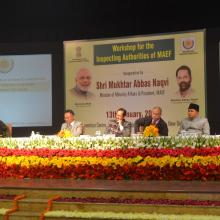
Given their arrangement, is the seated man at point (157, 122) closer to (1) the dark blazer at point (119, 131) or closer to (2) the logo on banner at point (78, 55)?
(1) the dark blazer at point (119, 131)

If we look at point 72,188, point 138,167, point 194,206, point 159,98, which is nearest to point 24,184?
point 72,188

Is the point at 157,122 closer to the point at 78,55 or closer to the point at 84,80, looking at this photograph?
the point at 84,80

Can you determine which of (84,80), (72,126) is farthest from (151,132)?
(84,80)

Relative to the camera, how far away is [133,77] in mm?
10656

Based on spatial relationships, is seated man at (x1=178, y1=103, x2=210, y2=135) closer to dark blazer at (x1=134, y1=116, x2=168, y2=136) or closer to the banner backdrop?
dark blazer at (x1=134, y1=116, x2=168, y2=136)

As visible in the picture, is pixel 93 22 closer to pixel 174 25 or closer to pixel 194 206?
pixel 174 25

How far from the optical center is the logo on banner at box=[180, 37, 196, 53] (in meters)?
9.96

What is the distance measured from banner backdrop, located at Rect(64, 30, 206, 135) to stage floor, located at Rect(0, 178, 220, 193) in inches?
119

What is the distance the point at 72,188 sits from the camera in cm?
658

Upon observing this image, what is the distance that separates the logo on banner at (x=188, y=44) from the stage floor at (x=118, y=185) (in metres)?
3.47

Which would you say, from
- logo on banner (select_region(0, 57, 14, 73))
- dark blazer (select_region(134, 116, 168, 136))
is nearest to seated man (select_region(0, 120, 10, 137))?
logo on banner (select_region(0, 57, 14, 73))

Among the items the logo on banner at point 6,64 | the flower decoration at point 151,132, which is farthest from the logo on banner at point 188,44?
Result: the logo on banner at point 6,64

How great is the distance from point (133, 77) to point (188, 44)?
4.30 feet

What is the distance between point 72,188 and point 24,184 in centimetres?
91
